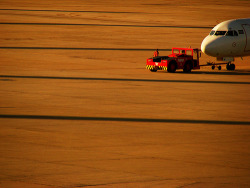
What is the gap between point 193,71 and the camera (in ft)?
137

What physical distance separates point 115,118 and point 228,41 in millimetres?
16999

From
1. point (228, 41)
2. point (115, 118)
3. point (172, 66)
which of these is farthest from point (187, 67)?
point (115, 118)

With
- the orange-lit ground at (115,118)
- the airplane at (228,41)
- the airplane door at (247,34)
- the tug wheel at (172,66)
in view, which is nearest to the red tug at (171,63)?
the tug wheel at (172,66)

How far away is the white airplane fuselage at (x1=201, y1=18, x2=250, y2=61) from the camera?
134ft

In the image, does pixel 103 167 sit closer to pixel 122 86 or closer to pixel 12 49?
pixel 122 86

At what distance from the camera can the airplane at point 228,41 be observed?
4072 cm

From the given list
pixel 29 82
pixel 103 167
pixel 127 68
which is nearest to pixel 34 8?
pixel 127 68

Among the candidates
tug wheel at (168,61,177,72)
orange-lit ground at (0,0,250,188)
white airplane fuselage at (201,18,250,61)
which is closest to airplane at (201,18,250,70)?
white airplane fuselage at (201,18,250,61)

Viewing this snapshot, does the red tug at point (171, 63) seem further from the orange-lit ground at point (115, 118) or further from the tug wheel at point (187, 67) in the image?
the orange-lit ground at point (115, 118)

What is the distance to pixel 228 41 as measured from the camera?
40906 millimetres

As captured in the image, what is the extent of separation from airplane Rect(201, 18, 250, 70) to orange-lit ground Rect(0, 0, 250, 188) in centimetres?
126

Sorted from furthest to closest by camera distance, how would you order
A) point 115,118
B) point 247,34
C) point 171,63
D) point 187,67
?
point 247,34 → point 187,67 → point 171,63 → point 115,118

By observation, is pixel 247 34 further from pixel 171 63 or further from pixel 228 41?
pixel 171 63

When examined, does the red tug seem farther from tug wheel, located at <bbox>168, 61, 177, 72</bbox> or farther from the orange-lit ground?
the orange-lit ground
